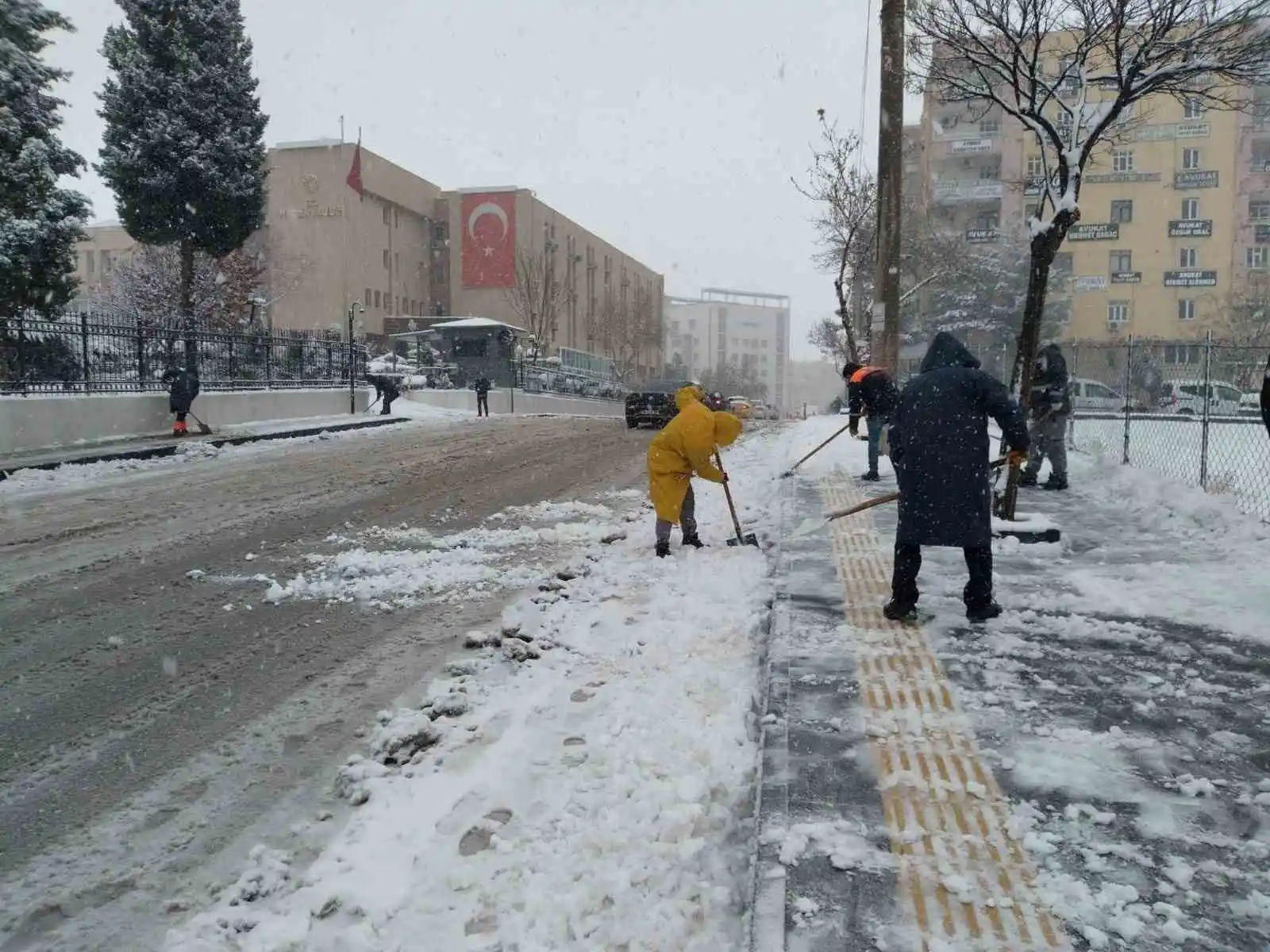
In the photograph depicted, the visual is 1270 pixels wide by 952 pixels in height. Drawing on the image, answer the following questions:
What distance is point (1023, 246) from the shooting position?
44031 mm

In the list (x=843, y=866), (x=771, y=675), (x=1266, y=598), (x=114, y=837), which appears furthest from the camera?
(x=1266, y=598)

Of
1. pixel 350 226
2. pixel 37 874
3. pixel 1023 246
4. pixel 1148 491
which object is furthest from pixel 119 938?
pixel 350 226

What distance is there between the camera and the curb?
13.1 m

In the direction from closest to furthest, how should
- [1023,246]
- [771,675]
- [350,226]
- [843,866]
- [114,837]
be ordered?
1. [843,866]
2. [114,837]
3. [771,675]
4. [1023,246]
5. [350,226]

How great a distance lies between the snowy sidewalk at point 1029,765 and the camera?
2570 mm

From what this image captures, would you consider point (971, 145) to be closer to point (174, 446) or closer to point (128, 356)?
point (128, 356)

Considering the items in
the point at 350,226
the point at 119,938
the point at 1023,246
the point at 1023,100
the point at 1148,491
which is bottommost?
the point at 119,938

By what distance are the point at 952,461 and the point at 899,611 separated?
0.96 metres

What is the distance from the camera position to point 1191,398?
45.3 feet

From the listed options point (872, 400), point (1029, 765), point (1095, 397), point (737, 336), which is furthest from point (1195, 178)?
point (737, 336)

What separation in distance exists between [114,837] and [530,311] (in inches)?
2134

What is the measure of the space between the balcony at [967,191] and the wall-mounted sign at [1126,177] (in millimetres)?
5321

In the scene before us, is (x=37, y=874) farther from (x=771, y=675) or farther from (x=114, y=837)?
(x=771, y=675)

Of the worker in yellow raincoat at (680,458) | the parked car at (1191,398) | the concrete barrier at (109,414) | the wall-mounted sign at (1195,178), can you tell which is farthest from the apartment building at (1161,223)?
the worker in yellow raincoat at (680,458)
